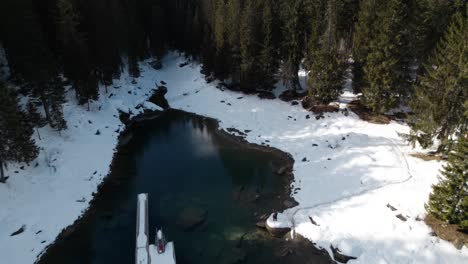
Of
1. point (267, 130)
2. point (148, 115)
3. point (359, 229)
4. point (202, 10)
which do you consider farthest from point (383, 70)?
point (202, 10)

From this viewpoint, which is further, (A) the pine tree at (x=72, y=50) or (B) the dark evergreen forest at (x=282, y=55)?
(A) the pine tree at (x=72, y=50)

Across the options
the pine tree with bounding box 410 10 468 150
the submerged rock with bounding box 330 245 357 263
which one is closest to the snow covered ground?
the submerged rock with bounding box 330 245 357 263

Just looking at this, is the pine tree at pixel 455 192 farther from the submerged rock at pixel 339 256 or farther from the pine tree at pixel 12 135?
the pine tree at pixel 12 135

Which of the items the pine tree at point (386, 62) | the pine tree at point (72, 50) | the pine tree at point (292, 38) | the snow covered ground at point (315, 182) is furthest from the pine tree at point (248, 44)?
→ the pine tree at point (72, 50)

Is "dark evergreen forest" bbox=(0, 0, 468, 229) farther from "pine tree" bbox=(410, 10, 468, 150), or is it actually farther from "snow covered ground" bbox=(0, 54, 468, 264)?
"snow covered ground" bbox=(0, 54, 468, 264)

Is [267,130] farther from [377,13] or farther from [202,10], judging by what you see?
[202,10]

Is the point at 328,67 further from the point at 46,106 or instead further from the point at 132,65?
the point at 132,65
